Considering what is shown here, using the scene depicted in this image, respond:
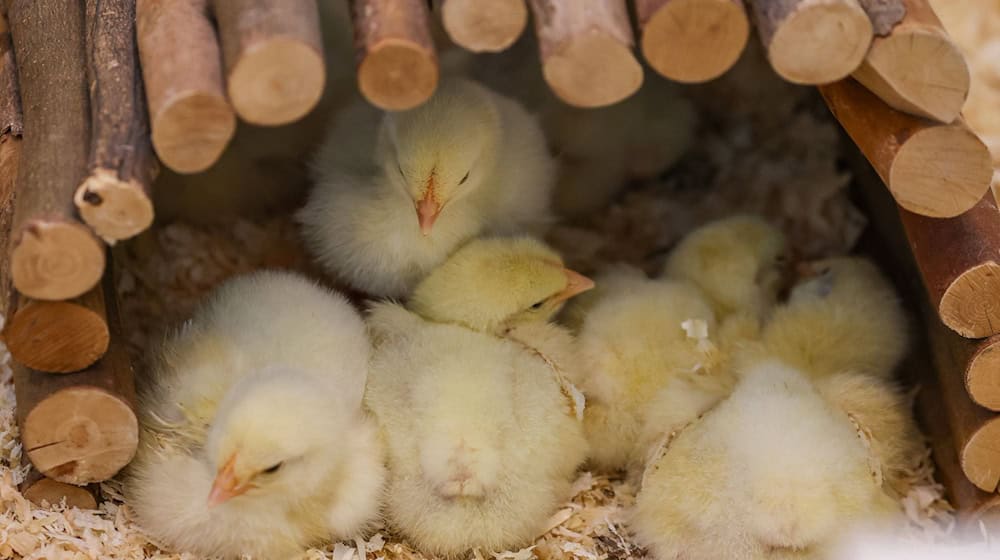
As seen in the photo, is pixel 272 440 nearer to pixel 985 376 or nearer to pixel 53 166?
pixel 53 166

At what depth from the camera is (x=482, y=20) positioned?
1.64m

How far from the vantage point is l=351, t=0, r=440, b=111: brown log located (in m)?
1.62

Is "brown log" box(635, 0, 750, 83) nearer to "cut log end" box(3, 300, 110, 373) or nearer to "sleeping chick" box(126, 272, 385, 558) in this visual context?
"sleeping chick" box(126, 272, 385, 558)

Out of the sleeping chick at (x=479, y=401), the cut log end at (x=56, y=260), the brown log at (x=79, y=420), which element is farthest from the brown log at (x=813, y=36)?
the brown log at (x=79, y=420)

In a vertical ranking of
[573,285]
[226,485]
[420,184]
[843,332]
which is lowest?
[843,332]

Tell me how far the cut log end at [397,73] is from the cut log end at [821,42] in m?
0.49

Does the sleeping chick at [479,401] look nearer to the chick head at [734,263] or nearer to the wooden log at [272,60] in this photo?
the chick head at [734,263]

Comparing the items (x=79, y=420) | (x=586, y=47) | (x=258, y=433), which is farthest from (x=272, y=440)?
(x=586, y=47)

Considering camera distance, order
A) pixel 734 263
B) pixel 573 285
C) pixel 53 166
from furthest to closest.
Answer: pixel 734 263
pixel 573 285
pixel 53 166

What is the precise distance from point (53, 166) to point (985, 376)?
4.87ft

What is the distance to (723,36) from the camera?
1631mm

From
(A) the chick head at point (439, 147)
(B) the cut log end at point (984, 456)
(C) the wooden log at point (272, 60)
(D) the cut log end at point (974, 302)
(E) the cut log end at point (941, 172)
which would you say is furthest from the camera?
(A) the chick head at point (439, 147)

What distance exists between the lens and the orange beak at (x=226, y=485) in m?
1.73

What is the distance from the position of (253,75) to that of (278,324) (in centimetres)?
60
